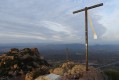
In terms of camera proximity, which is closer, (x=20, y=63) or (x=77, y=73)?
(x=77, y=73)

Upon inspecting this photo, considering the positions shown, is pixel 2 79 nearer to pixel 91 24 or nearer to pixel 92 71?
pixel 92 71

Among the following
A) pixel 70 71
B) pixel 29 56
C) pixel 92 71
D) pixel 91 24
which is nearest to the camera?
pixel 91 24

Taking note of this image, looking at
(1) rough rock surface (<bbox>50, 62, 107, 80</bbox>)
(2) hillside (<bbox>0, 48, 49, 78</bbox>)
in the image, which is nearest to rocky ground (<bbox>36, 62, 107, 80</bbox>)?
(1) rough rock surface (<bbox>50, 62, 107, 80</bbox>)

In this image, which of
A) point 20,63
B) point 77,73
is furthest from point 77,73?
point 20,63

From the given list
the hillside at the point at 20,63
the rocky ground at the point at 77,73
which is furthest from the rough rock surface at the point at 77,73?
the hillside at the point at 20,63

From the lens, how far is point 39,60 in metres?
38.0

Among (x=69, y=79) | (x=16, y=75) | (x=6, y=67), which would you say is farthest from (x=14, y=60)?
(x=69, y=79)

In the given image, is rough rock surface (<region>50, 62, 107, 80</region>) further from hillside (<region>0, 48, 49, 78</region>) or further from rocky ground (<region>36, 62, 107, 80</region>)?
hillside (<region>0, 48, 49, 78</region>)

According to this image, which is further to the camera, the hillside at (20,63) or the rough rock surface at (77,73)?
the hillside at (20,63)

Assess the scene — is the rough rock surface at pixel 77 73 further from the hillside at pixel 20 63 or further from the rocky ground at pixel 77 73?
the hillside at pixel 20 63

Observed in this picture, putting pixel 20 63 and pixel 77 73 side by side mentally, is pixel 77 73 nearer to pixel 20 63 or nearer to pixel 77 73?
pixel 77 73

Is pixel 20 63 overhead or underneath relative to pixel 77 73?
overhead

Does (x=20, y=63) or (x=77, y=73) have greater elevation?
(x=20, y=63)

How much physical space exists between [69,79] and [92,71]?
8.29ft
